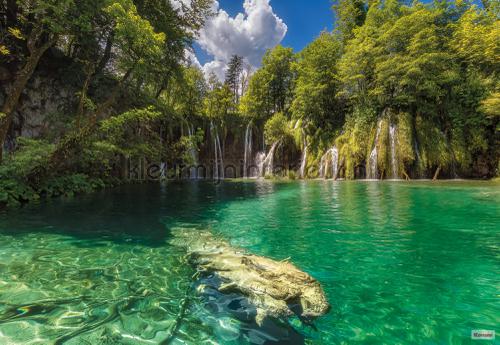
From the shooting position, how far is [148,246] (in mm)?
4363

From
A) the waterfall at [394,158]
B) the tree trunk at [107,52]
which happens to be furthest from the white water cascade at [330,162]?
the tree trunk at [107,52]

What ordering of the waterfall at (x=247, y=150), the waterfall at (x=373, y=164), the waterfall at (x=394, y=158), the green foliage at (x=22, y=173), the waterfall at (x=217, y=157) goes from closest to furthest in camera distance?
1. the green foliage at (x=22, y=173)
2. the waterfall at (x=394, y=158)
3. the waterfall at (x=373, y=164)
4. the waterfall at (x=217, y=157)
5. the waterfall at (x=247, y=150)

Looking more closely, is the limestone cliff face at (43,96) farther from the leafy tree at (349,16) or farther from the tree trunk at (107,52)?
the leafy tree at (349,16)

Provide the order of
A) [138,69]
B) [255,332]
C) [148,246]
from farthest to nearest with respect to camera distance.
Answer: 1. [138,69]
2. [148,246]
3. [255,332]

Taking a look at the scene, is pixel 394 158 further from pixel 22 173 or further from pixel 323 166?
pixel 22 173

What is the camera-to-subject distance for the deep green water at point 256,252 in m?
2.07

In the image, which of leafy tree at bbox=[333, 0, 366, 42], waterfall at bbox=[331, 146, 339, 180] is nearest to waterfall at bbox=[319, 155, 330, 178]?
waterfall at bbox=[331, 146, 339, 180]

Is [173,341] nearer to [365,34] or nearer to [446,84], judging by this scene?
[446,84]

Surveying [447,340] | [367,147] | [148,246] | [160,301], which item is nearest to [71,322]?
[160,301]

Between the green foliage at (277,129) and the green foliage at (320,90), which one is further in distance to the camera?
the green foliage at (277,129)

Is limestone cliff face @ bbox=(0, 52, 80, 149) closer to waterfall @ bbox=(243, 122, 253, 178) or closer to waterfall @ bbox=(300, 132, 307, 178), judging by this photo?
waterfall @ bbox=(243, 122, 253, 178)

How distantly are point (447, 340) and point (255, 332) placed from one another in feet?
5.20

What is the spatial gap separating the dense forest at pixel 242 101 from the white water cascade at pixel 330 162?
124 millimetres

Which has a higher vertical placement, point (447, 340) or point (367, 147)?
point (367, 147)
